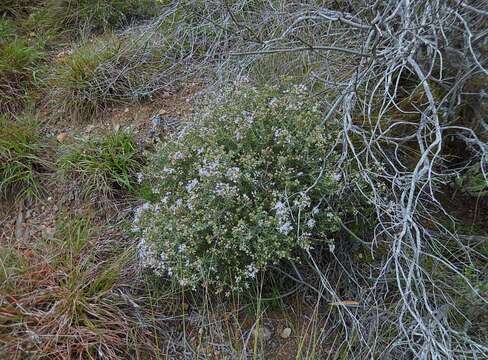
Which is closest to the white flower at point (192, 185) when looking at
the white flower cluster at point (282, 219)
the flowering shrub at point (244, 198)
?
the flowering shrub at point (244, 198)

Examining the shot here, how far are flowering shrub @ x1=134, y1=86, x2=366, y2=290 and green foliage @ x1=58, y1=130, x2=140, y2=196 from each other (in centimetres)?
43

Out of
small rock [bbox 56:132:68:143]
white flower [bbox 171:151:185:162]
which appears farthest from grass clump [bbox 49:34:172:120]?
white flower [bbox 171:151:185:162]

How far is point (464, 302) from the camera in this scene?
172 centimetres

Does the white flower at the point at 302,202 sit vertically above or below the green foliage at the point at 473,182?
above

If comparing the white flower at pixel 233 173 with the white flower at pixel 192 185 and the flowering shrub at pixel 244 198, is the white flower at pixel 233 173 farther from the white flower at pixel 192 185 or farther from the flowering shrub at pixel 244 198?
the white flower at pixel 192 185

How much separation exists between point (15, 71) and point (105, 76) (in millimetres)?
581

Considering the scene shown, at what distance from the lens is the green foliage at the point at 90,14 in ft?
11.1

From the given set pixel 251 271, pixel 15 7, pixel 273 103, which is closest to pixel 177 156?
pixel 273 103

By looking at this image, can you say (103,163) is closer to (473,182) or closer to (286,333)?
(286,333)

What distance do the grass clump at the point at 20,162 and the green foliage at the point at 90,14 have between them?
1071 mm

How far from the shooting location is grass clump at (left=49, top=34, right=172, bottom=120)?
2812 millimetres

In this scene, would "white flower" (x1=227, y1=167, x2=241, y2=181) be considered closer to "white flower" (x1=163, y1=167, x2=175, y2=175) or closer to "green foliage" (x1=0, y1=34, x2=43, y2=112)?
"white flower" (x1=163, y1=167, x2=175, y2=175)

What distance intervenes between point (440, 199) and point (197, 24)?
1798mm

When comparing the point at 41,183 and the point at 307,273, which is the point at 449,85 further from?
the point at 41,183
